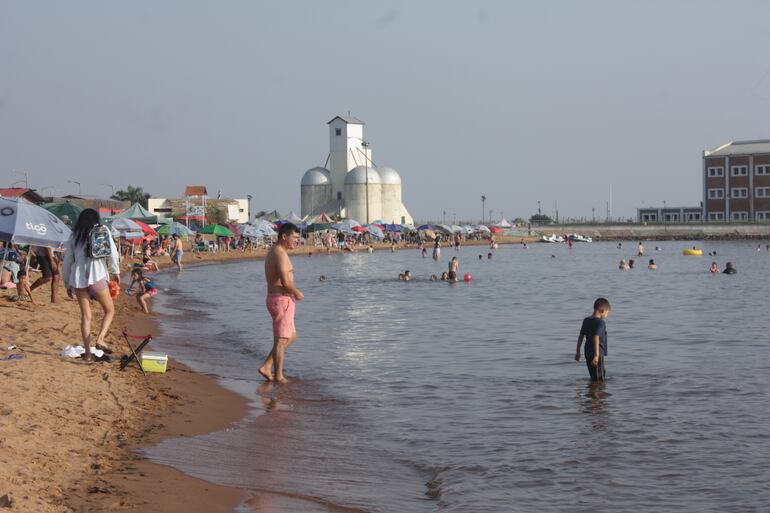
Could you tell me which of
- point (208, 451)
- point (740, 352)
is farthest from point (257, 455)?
point (740, 352)

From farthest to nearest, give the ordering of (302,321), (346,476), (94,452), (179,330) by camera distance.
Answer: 1. (302,321)
2. (179,330)
3. (346,476)
4. (94,452)

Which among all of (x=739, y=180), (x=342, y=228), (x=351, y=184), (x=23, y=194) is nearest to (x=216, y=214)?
(x=351, y=184)

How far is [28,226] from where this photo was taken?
1533cm

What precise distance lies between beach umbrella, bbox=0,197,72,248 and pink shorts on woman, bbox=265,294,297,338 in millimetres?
5587

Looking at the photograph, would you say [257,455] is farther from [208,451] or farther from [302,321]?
[302,321]

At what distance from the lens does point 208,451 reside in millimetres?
8617

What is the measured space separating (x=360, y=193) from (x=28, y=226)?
4155 inches

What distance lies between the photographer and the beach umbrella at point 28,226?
15078 millimetres

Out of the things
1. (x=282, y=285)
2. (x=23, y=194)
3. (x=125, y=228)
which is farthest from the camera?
(x=23, y=194)

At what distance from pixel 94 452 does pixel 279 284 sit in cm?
386

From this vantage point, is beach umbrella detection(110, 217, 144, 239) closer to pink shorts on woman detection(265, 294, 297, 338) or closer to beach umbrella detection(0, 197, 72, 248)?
beach umbrella detection(0, 197, 72, 248)

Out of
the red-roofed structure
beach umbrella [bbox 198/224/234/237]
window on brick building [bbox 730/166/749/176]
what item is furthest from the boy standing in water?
window on brick building [bbox 730/166/749/176]

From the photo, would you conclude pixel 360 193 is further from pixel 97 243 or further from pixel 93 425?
pixel 93 425

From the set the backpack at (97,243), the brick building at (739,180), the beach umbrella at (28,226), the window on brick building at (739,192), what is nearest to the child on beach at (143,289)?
the beach umbrella at (28,226)
